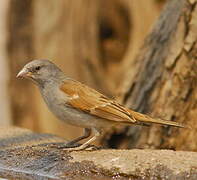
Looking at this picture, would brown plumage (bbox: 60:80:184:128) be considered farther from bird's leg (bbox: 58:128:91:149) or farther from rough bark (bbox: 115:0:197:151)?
rough bark (bbox: 115:0:197:151)

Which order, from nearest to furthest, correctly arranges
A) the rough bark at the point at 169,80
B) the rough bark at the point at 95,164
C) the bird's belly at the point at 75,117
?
the rough bark at the point at 95,164
the bird's belly at the point at 75,117
the rough bark at the point at 169,80

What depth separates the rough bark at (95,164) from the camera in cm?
623

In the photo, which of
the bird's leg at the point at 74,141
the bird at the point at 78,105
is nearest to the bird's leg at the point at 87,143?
the bird at the point at 78,105

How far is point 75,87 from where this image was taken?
748 cm

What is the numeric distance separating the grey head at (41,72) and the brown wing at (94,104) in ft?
0.52

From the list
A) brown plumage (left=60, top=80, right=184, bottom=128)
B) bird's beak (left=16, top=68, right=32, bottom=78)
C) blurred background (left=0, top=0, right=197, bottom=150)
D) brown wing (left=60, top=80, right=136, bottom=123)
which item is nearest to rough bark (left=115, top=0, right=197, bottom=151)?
brown plumage (left=60, top=80, right=184, bottom=128)

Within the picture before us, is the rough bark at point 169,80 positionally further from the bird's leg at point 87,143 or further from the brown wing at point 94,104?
the bird's leg at point 87,143

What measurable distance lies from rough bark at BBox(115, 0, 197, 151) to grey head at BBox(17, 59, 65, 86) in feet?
5.97

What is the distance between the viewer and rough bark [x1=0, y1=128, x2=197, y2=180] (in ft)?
20.4

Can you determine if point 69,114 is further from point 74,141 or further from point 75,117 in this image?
point 74,141

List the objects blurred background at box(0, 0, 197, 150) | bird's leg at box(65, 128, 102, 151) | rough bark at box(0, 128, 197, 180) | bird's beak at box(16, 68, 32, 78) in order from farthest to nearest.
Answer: blurred background at box(0, 0, 197, 150), bird's beak at box(16, 68, 32, 78), bird's leg at box(65, 128, 102, 151), rough bark at box(0, 128, 197, 180)

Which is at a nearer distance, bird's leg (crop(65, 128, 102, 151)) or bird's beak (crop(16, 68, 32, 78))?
bird's leg (crop(65, 128, 102, 151))

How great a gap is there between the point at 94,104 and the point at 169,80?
1806 millimetres

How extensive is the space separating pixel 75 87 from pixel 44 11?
5876 millimetres
